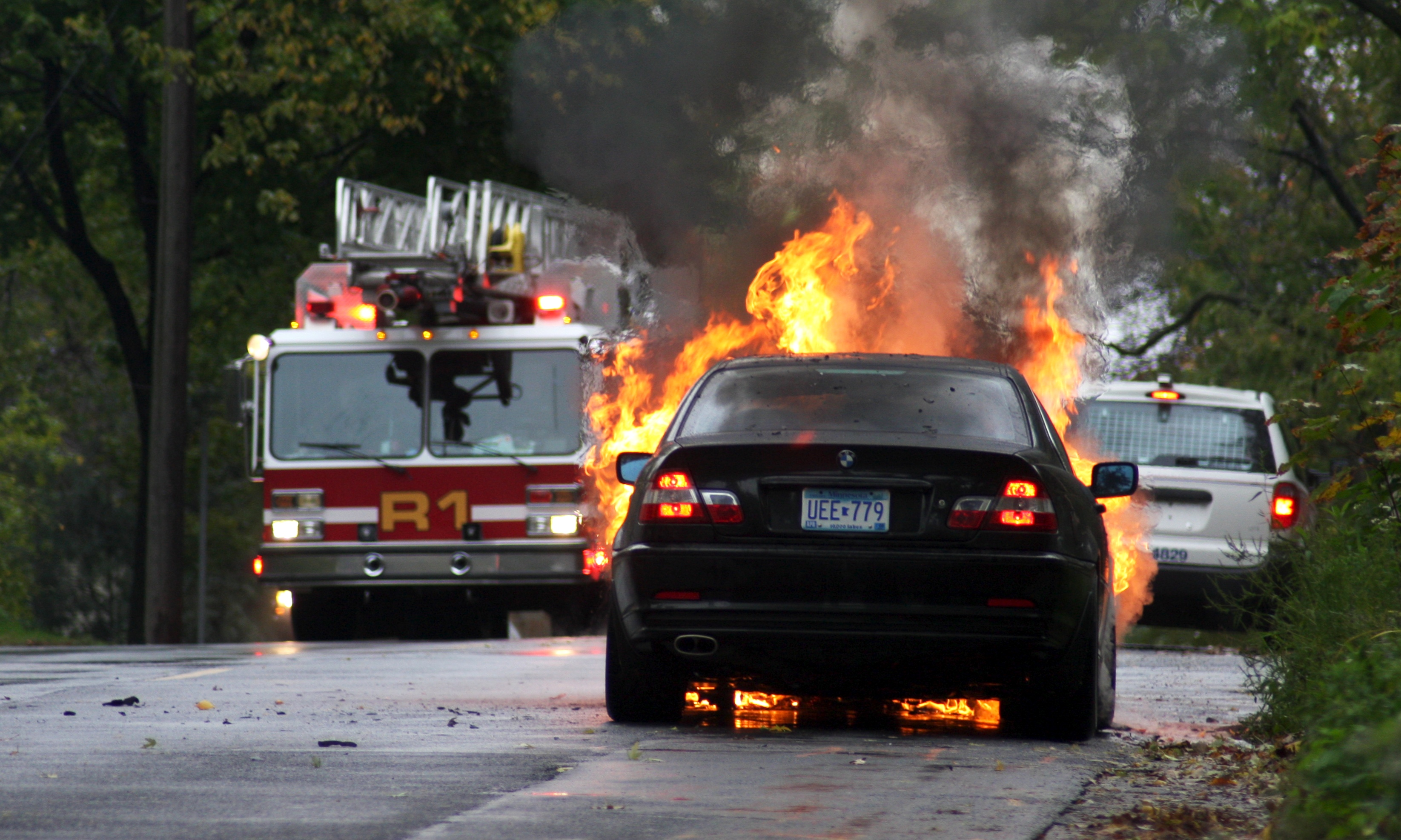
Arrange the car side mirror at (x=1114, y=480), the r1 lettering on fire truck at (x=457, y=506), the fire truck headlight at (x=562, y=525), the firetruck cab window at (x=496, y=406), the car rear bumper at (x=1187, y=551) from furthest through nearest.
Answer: the r1 lettering on fire truck at (x=457, y=506), the fire truck headlight at (x=562, y=525), the firetruck cab window at (x=496, y=406), the car rear bumper at (x=1187, y=551), the car side mirror at (x=1114, y=480)

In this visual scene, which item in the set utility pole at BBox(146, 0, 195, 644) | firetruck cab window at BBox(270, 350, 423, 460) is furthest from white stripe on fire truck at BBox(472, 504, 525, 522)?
utility pole at BBox(146, 0, 195, 644)

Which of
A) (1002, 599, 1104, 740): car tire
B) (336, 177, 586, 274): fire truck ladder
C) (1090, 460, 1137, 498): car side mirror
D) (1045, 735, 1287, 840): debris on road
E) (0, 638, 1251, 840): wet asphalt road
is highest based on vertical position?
(336, 177, 586, 274): fire truck ladder

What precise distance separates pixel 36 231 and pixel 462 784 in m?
21.3

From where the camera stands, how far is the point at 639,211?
1716 centimetres

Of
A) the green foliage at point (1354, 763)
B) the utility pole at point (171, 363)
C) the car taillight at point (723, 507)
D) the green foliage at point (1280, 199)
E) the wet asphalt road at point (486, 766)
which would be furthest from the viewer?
the utility pole at point (171, 363)

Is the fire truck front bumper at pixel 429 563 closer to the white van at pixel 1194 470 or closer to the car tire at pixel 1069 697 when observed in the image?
the white van at pixel 1194 470

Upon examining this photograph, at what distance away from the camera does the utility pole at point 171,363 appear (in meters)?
20.5

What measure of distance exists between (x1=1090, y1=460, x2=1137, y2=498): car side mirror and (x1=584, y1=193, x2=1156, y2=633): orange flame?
11.2 feet

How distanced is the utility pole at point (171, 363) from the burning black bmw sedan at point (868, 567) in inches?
533

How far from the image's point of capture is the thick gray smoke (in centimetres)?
1435

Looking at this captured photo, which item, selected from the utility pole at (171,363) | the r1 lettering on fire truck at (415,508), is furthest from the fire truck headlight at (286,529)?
the utility pole at (171,363)

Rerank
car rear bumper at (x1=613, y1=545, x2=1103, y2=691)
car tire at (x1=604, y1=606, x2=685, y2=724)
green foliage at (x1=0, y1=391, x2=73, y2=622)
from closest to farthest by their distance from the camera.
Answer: car rear bumper at (x1=613, y1=545, x2=1103, y2=691), car tire at (x1=604, y1=606, x2=685, y2=724), green foliage at (x1=0, y1=391, x2=73, y2=622)

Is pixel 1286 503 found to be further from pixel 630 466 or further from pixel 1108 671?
pixel 630 466

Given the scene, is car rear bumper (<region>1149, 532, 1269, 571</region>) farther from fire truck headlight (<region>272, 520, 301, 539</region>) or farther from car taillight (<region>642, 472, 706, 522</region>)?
car taillight (<region>642, 472, 706, 522</region>)
